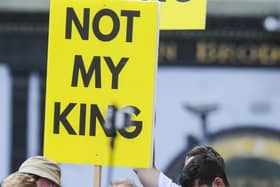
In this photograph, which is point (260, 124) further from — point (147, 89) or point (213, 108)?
point (147, 89)

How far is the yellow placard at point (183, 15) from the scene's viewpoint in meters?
5.11

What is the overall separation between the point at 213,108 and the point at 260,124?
47cm

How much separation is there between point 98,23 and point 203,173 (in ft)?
2.77

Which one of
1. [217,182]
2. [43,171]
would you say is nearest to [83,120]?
[43,171]

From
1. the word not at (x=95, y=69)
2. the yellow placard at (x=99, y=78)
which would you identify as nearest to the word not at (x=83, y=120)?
the yellow placard at (x=99, y=78)

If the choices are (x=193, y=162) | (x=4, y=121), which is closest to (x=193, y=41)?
(x=4, y=121)

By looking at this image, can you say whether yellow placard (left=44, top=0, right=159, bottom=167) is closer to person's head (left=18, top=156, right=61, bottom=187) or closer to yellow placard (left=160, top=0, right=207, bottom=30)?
person's head (left=18, top=156, right=61, bottom=187)

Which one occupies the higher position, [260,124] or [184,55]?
[184,55]

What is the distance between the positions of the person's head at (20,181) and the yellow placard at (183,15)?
126cm

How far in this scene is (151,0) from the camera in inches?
204

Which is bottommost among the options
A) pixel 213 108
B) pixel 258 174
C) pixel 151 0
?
pixel 258 174

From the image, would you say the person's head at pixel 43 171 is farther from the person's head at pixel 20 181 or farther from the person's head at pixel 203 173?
the person's head at pixel 203 173

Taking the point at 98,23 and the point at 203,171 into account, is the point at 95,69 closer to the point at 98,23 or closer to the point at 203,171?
the point at 98,23

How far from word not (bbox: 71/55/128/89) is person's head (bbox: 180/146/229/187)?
0.51 m
